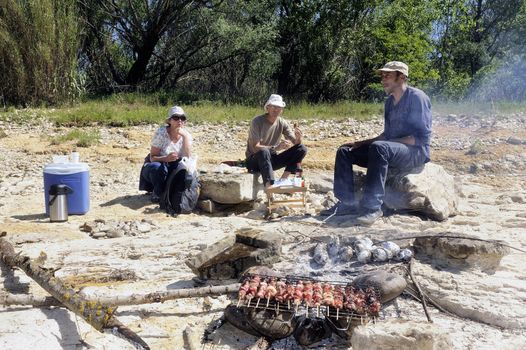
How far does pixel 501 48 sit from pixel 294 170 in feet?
71.5

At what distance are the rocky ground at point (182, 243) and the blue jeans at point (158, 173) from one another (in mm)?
271

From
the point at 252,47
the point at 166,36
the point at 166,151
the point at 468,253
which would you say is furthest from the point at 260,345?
the point at 166,36

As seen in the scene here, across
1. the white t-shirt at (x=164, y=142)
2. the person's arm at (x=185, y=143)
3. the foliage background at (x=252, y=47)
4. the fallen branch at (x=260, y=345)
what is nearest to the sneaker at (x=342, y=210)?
the person's arm at (x=185, y=143)

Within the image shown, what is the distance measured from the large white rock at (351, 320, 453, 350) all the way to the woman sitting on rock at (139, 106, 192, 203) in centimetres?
401

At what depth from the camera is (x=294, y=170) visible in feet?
23.9

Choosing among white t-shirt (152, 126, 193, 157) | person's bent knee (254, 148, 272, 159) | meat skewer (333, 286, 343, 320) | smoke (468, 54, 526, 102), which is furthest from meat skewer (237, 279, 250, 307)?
smoke (468, 54, 526, 102)

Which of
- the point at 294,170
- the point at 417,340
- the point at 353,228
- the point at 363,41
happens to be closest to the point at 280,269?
the point at 353,228

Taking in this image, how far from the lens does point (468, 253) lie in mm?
4434

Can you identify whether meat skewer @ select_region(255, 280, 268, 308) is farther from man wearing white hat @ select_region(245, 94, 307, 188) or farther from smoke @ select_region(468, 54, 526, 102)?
smoke @ select_region(468, 54, 526, 102)

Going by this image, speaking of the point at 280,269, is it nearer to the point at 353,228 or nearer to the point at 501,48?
the point at 353,228

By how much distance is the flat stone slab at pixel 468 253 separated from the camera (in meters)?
4.41

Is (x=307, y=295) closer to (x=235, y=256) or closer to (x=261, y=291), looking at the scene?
(x=261, y=291)

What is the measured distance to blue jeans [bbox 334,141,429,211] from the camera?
576cm

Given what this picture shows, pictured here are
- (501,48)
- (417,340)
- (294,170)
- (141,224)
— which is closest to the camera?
(417,340)
